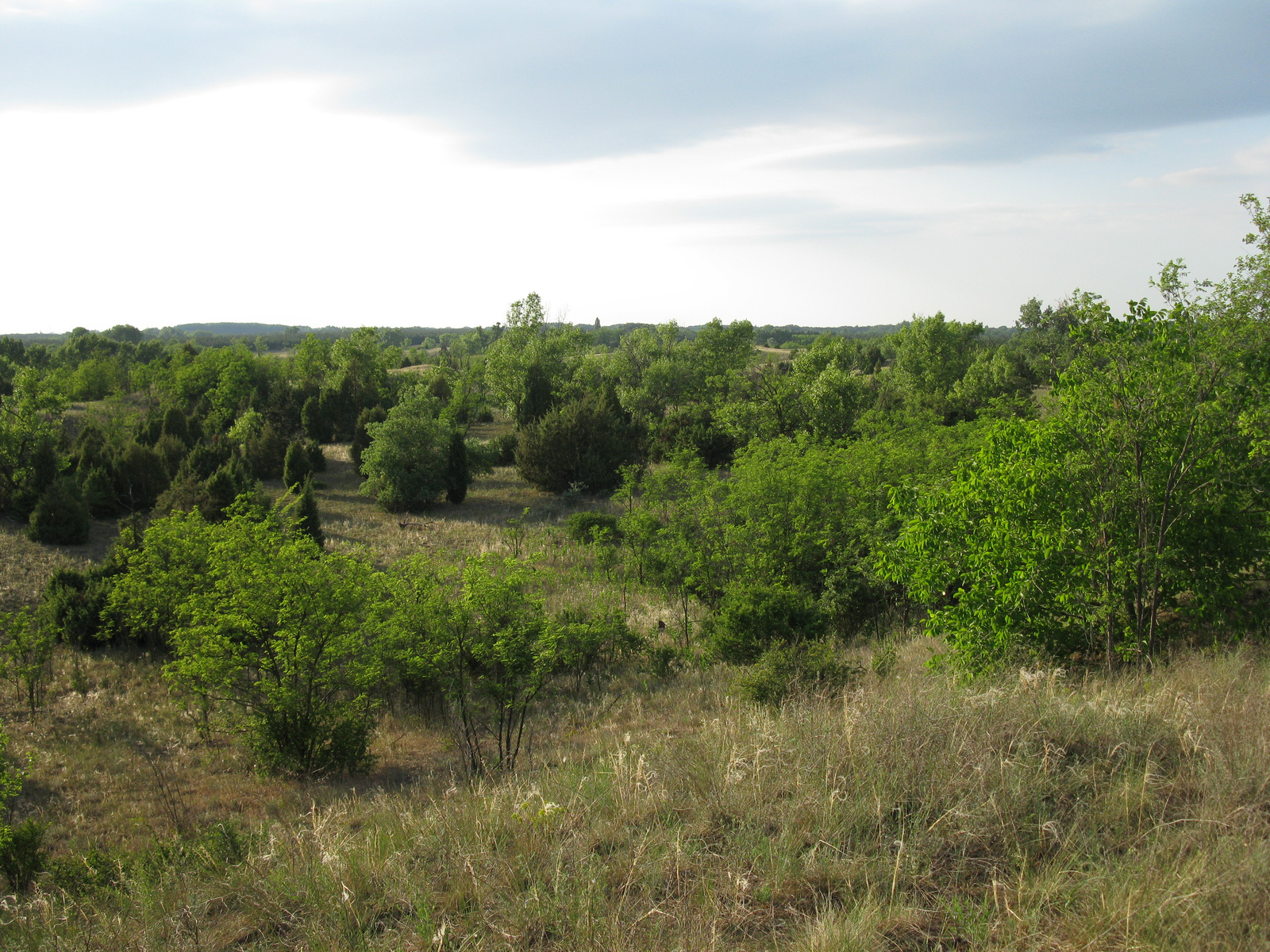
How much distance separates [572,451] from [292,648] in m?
27.0

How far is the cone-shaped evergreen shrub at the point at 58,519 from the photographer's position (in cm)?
2489

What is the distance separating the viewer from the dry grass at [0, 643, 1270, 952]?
3604mm

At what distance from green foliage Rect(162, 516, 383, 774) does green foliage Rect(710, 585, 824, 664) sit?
6.78 meters

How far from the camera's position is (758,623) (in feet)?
48.5

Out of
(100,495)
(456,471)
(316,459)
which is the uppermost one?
(316,459)

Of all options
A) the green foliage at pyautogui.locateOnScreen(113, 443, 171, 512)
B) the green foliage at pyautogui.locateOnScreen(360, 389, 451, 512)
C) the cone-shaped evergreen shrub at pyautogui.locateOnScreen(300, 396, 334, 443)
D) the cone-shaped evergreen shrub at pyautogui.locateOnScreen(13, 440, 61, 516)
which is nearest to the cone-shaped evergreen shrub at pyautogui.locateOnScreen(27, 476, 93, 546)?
the cone-shaped evergreen shrub at pyautogui.locateOnScreen(13, 440, 61, 516)

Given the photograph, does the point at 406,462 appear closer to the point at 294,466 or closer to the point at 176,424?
the point at 294,466

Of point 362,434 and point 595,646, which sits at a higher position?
point 362,434

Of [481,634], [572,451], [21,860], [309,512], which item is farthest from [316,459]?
[21,860]

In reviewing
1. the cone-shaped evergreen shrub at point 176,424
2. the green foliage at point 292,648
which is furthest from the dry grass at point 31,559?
the cone-shaped evergreen shrub at point 176,424

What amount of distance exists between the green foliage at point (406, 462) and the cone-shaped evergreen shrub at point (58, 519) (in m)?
11.7

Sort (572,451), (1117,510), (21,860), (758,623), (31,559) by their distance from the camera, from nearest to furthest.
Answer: (1117,510), (21,860), (758,623), (31,559), (572,451)

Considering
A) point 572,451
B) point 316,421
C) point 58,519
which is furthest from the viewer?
point 316,421

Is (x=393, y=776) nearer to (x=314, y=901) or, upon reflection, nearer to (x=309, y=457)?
(x=314, y=901)
